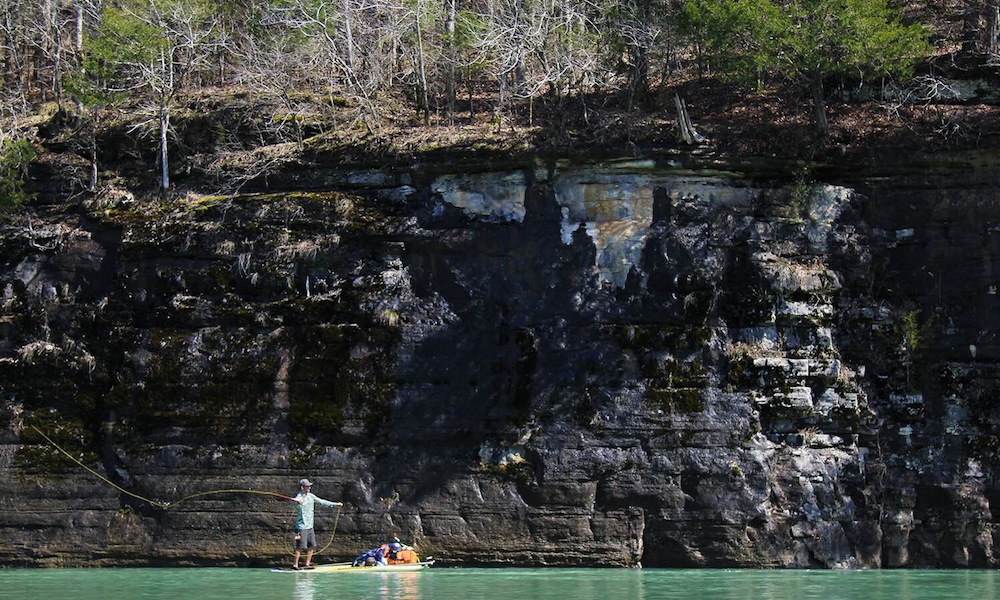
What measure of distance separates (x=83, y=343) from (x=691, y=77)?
1132 centimetres

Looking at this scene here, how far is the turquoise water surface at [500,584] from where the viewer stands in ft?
40.5

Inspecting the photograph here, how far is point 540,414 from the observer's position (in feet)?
59.0

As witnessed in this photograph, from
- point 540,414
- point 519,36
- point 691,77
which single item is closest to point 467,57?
point 519,36

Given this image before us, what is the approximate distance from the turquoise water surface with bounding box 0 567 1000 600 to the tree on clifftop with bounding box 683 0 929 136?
7734mm

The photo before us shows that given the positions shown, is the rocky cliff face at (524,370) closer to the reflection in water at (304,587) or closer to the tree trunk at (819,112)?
the tree trunk at (819,112)

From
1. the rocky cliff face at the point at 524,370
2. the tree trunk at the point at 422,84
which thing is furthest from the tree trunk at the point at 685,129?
the tree trunk at the point at 422,84

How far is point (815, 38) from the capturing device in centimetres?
1873

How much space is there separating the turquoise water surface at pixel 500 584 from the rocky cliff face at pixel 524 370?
1097 millimetres

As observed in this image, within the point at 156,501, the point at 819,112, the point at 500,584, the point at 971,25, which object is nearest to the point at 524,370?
the point at 500,584

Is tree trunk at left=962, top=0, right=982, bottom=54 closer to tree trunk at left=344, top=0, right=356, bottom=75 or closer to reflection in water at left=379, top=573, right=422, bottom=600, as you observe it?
tree trunk at left=344, top=0, right=356, bottom=75

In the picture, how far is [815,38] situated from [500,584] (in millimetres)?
10017

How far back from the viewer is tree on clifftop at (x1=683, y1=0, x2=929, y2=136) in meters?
18.7

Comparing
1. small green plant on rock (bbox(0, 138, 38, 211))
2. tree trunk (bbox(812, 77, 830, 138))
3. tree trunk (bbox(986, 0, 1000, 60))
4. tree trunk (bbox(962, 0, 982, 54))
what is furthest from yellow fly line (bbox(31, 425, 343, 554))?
tree trunk (bbox(986, 0, 1000, 60))

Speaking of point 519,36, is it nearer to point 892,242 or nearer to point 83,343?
point 892,242
